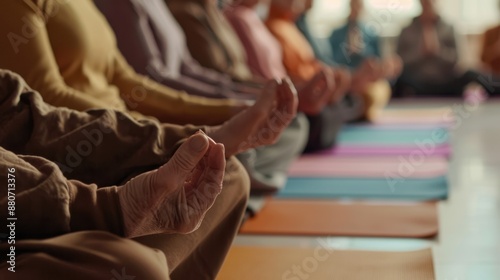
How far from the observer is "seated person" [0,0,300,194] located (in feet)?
5.07

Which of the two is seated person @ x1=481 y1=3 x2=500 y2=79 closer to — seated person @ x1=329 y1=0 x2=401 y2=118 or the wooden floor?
seated person @ x1=329 y1=0 x2=401 y2=118

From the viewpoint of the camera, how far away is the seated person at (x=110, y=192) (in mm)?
972

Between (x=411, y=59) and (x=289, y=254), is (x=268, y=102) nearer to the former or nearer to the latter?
(x=289, y=254)

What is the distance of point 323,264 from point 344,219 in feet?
1.59

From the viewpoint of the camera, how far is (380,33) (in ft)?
21.4

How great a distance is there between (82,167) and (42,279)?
0.35 meters

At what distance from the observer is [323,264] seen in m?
1.66

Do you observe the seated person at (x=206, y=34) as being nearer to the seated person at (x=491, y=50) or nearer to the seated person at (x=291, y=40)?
the seated person at (x=291, y=40)

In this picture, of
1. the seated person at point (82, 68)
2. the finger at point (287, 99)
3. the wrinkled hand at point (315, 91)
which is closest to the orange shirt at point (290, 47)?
the wrinkled hand at point (315, 91)

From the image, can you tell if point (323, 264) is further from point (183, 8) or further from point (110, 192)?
point (183, 8)

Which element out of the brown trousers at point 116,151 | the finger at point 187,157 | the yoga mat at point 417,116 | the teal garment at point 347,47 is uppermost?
the finger at point 187,157

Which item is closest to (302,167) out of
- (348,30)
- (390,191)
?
(390,191)

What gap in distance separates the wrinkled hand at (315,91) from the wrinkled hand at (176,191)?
116cm

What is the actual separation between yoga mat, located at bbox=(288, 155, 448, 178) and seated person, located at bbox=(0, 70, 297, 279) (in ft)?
4.86
